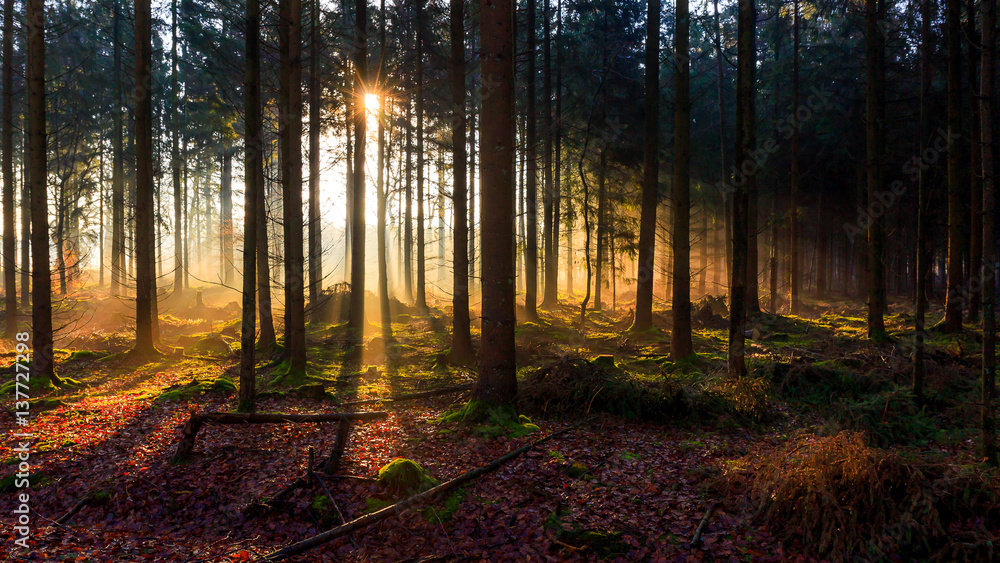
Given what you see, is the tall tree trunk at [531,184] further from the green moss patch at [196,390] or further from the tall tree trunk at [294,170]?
the green moss patch at [196,390]

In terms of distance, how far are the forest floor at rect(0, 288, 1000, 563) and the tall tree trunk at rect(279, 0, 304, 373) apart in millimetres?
1207

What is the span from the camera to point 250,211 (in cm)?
684

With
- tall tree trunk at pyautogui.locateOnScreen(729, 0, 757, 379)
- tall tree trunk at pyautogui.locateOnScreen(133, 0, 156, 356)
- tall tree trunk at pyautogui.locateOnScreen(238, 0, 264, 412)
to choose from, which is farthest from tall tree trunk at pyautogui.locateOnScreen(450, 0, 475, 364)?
tall tree trunk at pyautogui.locateOnScreen(133, 0, 156, 356)

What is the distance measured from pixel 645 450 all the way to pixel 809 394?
4.39 meters

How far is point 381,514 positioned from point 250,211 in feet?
14.8

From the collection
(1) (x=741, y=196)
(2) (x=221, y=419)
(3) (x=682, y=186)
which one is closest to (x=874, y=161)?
(3) (x=682, y=186)

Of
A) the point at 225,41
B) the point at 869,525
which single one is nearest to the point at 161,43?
the point at 225,41

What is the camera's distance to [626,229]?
65.7 feet

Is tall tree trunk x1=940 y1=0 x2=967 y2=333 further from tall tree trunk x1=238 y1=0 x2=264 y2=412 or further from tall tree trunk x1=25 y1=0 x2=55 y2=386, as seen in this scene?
tall tree trunk x1=25 y1=0 x2=55 y2=386

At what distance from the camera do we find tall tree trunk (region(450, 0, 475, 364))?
429 inches

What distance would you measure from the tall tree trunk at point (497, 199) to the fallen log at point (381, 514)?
1509 mm

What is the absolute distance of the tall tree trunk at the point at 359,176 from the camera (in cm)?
1288

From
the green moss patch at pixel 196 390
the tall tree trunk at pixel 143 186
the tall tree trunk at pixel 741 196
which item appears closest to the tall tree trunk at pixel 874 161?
the tall tree trunk at pixel 741 196

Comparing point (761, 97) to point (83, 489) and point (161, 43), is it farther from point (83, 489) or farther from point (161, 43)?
point (161, 43)
